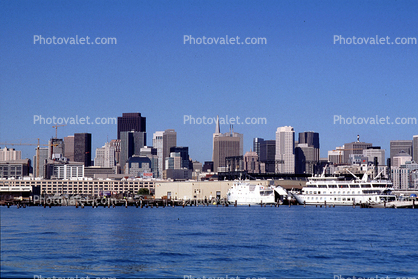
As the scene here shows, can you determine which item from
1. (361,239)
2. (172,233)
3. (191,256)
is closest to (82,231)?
(172,233)

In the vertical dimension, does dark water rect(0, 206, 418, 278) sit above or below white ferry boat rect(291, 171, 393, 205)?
below

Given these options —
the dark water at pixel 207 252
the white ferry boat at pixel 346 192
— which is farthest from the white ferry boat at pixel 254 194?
the dark water at pixel 207 252

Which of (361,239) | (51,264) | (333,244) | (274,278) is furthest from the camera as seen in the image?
(361,239)

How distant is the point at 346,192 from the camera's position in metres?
165

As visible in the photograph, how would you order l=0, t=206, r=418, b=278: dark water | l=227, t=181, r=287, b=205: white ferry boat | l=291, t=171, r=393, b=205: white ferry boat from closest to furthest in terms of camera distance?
l=0, t=206, r=418, b=278: dark water, l=291, t=171, r=393, b=205: white ferry boat, l=227, t=181, r=287, b=205: white ferry boat

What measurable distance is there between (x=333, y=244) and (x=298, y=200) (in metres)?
114

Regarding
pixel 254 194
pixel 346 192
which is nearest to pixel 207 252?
pixel 346 192

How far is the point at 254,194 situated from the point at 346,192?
91.3 feet

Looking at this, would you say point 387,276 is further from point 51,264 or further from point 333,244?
point 51,264

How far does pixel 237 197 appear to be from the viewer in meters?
182

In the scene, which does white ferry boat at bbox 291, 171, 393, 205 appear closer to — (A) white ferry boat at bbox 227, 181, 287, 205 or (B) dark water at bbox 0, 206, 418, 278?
(A) white ferry boat at bbox 227, 181, 287, 205

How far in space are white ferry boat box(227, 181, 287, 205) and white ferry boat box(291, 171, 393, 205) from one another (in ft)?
26.6

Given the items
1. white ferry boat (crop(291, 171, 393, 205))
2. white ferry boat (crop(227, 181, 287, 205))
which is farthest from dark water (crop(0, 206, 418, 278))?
white ferry boat (crop(227, 181, 287, 205))

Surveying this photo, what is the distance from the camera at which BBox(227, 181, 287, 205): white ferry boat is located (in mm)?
178625
